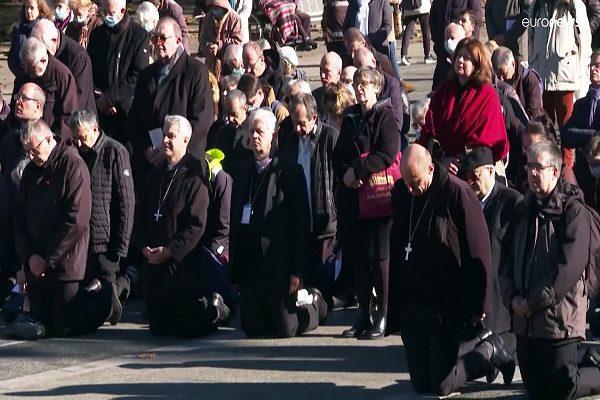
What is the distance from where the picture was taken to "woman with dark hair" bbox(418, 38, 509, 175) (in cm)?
1146

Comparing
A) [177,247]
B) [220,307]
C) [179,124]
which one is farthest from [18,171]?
[220,307]

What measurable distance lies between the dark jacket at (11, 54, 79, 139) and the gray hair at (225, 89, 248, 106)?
1392 mm

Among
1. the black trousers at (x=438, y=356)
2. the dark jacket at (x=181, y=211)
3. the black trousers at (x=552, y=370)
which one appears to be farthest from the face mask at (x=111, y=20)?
the black trousers at (x=552, y=370)

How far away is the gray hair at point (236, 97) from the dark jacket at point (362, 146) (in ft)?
5.81

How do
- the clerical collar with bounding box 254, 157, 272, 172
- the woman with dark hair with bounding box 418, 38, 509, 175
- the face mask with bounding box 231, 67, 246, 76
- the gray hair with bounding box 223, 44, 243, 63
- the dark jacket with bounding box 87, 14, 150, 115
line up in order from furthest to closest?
the gray hair with bounding box 223, 44, 243, 63
the face mask with bounding box 231, 67, 246, 76
the dark jacket with bounding box 87, 14, 150, 115
the clerical collar with bounding box 254, 157, 272, 172
the woman with dark hair with bounding box 418, 38, 509, 175

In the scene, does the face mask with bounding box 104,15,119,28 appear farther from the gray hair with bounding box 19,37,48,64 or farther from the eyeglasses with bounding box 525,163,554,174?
the eyeglasses with bounding box 525,163,554,174

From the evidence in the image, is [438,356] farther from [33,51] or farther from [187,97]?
[33,51]

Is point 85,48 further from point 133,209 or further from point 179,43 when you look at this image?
point 133,209

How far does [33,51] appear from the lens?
1370cm

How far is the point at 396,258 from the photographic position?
1033cm

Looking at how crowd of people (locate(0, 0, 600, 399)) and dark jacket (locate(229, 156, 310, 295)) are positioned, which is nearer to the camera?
crowd of people (locate(0, 0, 600, 399))

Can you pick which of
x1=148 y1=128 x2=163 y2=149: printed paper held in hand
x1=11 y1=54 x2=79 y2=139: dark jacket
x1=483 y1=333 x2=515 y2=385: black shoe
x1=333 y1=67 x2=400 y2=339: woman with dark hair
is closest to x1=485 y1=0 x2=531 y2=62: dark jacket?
x1=148 y1=128 x2=163 y2=149: printed paper held in hand

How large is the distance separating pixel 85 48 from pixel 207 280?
3.70 meters

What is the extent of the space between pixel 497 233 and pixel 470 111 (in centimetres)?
139
